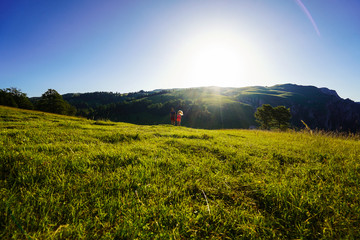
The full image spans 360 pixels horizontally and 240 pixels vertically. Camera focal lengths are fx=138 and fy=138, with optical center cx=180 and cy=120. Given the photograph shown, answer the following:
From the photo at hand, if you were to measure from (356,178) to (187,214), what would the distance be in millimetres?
3929

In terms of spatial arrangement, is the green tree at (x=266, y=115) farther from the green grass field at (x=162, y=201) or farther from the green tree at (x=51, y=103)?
the green tree at (x=51, y=103)

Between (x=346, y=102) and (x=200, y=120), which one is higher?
(x=346, y=102)

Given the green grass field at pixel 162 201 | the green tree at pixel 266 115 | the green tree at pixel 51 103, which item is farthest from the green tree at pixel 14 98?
the green tree at pixel 266 115

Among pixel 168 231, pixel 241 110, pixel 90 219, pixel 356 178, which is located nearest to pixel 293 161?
pixel 356 178

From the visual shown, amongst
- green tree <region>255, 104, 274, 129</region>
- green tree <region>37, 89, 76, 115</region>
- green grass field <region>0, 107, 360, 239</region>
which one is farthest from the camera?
green tree <region>37, 89, 76, 115</region>

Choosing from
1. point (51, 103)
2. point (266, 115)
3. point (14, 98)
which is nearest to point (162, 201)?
point (266, 115)

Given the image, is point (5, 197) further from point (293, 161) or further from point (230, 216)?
point (293, 161)

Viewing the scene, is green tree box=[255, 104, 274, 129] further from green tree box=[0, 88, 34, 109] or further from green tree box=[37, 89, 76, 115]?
green tree box=[0, 88, 34, 109]

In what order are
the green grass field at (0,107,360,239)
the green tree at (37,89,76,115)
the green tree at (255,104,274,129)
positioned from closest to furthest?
the green grass field at (0,107,360,239)
the green tree at (255,104,274,129)
the green tree at (37,89,76,115)

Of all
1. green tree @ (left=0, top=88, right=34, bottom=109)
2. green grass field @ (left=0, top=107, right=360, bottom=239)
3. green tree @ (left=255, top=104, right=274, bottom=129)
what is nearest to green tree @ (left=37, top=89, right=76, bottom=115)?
green tree @ (left=0, top=88, right=34, bottom=109)

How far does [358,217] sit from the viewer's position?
5.96 feet

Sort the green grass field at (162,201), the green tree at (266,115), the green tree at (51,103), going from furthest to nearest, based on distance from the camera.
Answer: the green tree at (51,103) → the green tree at (266,115) → the green grass field at (162,201)

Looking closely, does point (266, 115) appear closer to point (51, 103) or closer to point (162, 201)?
point (162, 201)

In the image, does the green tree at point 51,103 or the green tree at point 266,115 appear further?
the green tree at point 51,103
